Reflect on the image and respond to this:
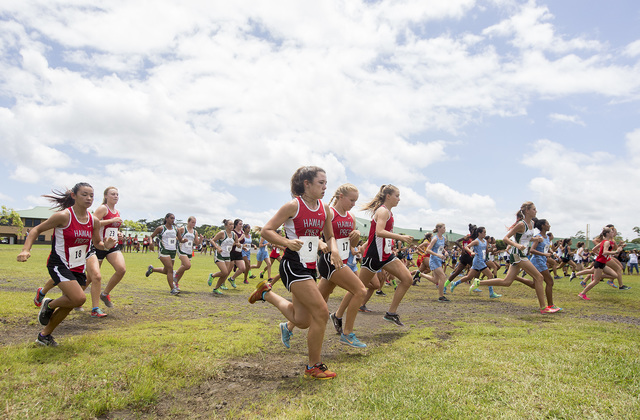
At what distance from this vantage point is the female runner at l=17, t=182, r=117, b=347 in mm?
4953

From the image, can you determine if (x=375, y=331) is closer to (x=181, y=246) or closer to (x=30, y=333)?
(x=30, y=333)

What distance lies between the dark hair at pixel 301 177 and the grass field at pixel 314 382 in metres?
1.94

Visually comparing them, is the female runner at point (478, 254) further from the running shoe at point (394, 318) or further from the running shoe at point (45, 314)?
the running shoe at point (45, 314)

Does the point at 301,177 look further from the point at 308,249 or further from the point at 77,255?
the point at 77,255

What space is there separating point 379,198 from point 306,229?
274 cm

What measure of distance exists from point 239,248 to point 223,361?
8199mm

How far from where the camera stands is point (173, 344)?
492 cm

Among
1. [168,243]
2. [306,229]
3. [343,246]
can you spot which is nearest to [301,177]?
[306,229]

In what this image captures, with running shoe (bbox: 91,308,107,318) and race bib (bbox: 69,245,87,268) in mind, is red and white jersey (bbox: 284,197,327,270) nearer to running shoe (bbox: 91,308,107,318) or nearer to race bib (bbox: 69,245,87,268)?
race bib (bbox: 69,245,87,268)

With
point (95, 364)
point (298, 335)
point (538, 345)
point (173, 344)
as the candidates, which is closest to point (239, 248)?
point (298, 335)

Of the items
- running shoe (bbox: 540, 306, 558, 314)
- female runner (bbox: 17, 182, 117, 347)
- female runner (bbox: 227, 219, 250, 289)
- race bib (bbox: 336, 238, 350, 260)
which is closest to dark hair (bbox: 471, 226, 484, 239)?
running shoe (bbox: 540, 306, 558, 314)

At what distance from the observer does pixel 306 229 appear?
4.33 meters

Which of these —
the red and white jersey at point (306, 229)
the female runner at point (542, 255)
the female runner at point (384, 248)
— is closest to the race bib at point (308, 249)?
the red and white jersey at point (306, 229)

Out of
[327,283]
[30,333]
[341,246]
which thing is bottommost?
[30,333]
